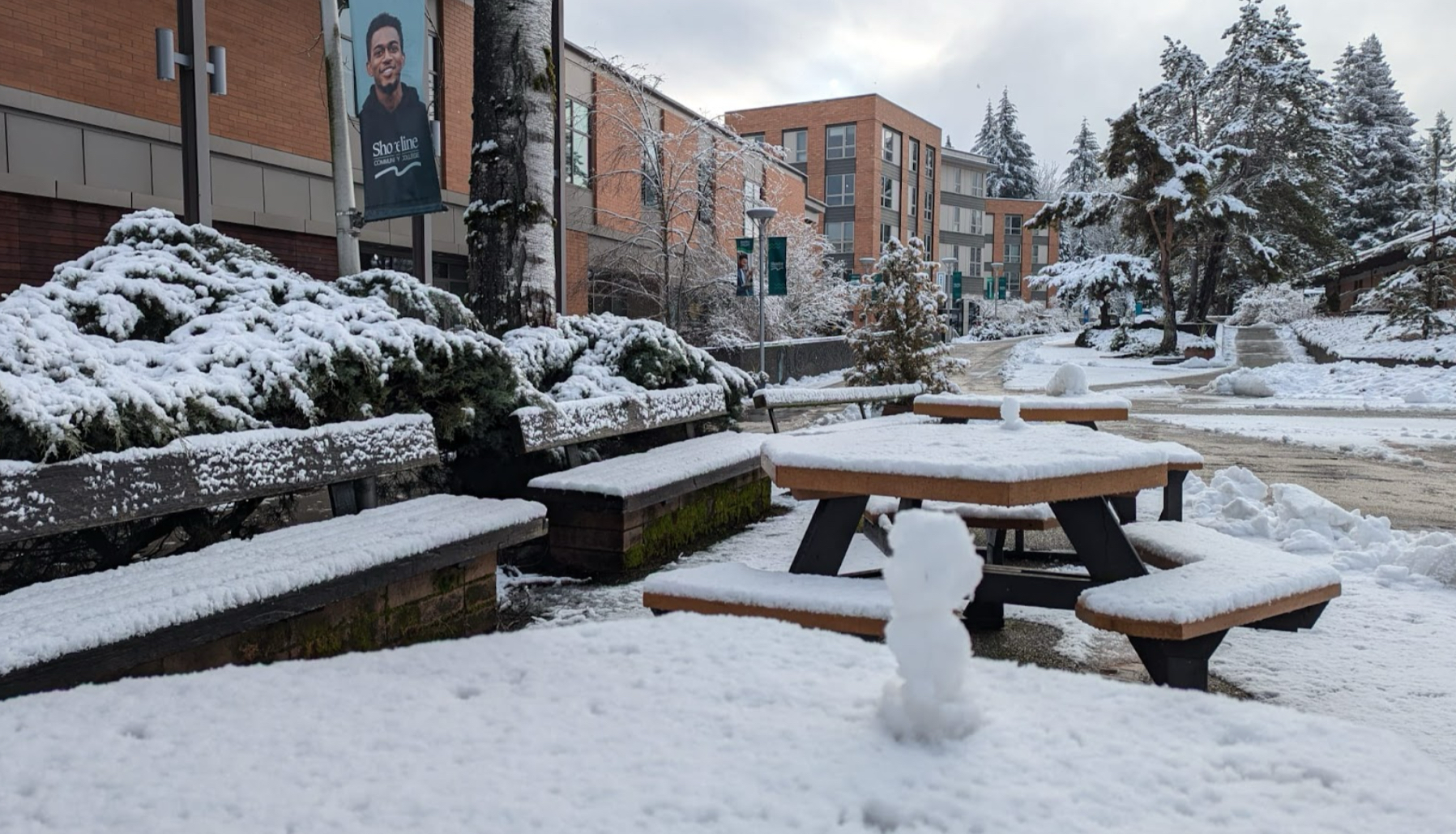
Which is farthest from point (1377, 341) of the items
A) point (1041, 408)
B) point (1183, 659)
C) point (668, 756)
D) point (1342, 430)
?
point (668, 756)

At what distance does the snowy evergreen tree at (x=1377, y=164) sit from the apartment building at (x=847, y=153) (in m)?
22.6

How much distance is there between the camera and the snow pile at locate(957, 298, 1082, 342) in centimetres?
6502

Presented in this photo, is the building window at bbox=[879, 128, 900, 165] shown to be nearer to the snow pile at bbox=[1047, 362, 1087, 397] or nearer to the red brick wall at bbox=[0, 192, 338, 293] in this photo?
the red brick wall at bbox=[0, 192, 338, 293]

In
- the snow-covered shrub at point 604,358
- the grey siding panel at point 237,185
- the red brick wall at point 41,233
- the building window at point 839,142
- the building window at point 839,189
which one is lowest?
the snow-covered shrub at point 604,358

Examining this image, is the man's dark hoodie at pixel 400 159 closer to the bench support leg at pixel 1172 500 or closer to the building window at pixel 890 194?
the bench support leg at pixel 1172 500

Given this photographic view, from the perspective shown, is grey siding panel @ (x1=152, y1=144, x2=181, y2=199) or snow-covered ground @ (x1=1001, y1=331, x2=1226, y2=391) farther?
snow-covered ground @ (x1=1001, y1=331, x2=1226, y2=391)

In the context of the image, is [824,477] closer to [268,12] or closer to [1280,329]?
[268,12]

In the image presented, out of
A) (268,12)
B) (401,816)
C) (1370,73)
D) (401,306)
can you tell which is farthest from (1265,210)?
(401,816)

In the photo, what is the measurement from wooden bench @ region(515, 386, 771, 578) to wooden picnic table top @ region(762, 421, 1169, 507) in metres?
1.41

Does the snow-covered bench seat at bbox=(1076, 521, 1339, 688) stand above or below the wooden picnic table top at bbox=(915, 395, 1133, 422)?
below

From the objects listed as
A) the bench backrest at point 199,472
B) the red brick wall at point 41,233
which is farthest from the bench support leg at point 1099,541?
the red brick wall at point 41,233

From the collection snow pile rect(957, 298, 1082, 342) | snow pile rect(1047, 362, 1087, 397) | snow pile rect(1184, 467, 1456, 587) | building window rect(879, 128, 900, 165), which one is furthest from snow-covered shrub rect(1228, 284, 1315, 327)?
snow pile rect(1184, 467, 1456, 587)

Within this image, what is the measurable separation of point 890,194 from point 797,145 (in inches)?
266

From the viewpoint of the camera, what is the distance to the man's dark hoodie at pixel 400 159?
9.39 m
